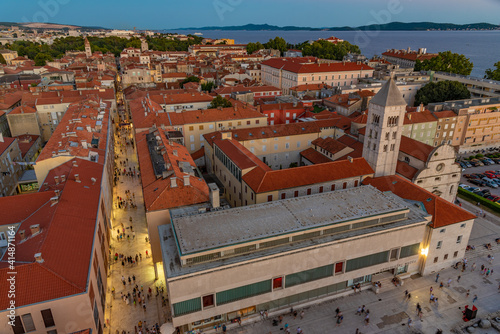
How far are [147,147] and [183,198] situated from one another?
17.4 m

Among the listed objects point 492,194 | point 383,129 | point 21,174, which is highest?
point 383,129

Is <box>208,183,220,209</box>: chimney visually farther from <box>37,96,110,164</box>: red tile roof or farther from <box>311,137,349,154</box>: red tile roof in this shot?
<box>311,137,349,154</box>: red tile roof

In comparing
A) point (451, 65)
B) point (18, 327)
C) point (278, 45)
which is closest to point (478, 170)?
point (451, 65)

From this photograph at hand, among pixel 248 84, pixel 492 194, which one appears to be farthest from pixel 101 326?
pixel 248 84

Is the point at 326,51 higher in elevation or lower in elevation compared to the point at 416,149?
higher

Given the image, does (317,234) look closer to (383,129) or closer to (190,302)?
(190,302)

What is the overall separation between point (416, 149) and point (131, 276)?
128ft

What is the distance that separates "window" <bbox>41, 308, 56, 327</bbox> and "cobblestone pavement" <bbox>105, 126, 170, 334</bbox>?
7544mm

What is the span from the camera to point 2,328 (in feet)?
69.4

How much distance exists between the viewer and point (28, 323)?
2175 centimetres

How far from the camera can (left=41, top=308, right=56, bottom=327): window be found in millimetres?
21911

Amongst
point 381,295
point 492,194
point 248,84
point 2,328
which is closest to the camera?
point 2,328

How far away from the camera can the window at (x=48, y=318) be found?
71.9 ft

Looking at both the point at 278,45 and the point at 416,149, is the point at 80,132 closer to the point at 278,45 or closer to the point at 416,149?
the point at 416,149
